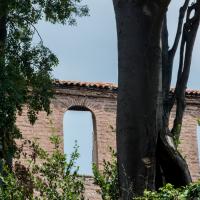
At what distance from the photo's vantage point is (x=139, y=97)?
6324 millimetres

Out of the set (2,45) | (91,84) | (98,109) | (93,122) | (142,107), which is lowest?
(93,122)

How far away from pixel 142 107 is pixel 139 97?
10cm

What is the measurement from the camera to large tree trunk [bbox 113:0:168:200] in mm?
6285

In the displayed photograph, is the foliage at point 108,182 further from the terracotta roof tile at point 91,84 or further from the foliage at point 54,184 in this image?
the terracotta roof tile at point 91,84

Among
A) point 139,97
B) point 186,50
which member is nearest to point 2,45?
point 186,50

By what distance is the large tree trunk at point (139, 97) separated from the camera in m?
6.29

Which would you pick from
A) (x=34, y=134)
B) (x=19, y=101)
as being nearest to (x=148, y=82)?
(x=19, y=101)

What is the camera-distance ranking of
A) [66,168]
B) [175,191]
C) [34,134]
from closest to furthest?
[175,191], [66,168], [34,134]

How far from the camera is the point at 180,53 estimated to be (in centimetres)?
845

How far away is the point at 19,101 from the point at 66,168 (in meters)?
2.75

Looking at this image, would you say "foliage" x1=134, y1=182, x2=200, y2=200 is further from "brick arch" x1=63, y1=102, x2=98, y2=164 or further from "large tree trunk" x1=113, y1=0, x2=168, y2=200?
"brick arch" x1=63, y1=102, x2=98, y2=164

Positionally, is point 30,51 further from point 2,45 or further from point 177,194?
point 177,194

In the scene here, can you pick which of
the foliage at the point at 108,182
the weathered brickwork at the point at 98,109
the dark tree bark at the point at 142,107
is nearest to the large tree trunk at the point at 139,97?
the dark tree bark at the point at 142,107

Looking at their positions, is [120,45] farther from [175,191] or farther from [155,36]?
[175,191]
